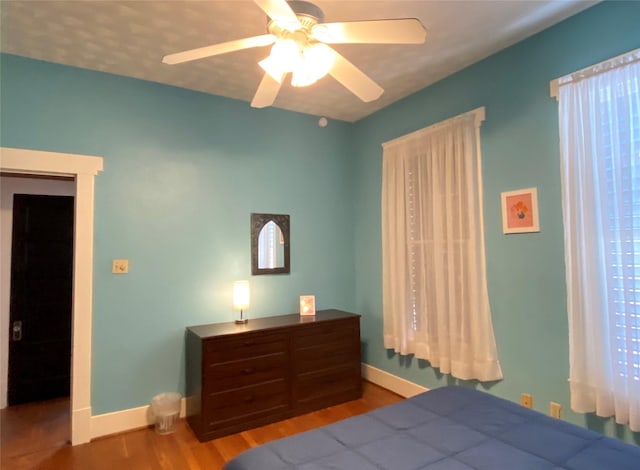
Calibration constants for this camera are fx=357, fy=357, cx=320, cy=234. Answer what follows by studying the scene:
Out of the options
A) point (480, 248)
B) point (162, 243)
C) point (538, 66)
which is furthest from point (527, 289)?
point (162, 243)

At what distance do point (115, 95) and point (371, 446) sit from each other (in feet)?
10.0

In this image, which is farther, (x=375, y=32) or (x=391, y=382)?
(x=391, y=382)

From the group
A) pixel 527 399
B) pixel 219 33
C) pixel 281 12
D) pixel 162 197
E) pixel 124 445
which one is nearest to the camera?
pixel 281 12

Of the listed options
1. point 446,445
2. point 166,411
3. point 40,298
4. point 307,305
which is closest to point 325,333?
point 307,305

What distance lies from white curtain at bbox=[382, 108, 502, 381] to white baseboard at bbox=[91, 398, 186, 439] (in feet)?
7.20

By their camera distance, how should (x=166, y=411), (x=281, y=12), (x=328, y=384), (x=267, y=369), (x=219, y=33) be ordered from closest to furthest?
1. (x=281, y=12)
2. (x=219, y=33)
3. (x=166, y=411)
4. (x=267, y=369)
5. (x=328, y=384)

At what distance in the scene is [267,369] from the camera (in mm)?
2926

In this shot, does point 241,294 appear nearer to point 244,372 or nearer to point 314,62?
point 244,372

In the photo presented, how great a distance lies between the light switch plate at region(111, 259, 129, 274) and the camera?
2.82 meters

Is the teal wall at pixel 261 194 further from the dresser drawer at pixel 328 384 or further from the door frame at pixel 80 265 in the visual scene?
the dresser drawer at pixel 328 384

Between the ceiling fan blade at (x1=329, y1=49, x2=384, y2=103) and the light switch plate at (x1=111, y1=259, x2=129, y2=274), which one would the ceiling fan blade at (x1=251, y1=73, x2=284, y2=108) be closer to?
the ceiling fan blade at (x1=329, y1=49, x2=384, y2=103)

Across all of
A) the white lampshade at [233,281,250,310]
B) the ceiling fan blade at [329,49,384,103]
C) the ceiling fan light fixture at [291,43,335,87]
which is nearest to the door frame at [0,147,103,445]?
the white lampshade at [233,281,250,310]

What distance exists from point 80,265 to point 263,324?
148 centimetres

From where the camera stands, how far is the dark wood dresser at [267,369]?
269 cm
